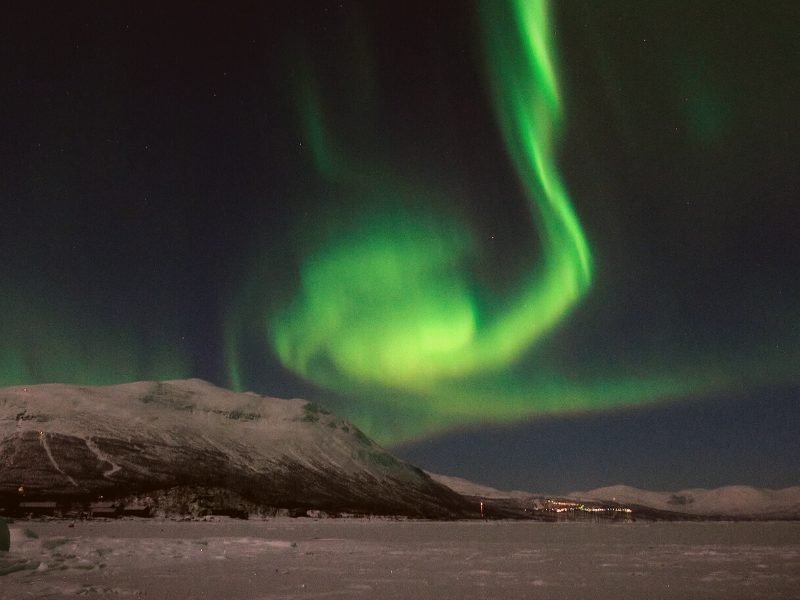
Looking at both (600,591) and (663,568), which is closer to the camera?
(600,591)

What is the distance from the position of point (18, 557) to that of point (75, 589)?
38.1ft

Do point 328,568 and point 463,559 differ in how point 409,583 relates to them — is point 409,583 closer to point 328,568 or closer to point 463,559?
point 328,568

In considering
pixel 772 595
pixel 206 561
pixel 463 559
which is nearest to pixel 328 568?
pixel 206 561

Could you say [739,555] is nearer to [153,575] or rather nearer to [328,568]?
[328,568]

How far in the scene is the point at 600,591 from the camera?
30141mm

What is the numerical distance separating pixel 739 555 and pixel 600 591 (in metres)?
29.9

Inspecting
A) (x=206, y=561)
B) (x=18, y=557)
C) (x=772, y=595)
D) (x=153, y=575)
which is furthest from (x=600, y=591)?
(x=18, y=557)

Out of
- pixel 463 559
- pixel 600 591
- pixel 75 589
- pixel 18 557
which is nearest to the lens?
pixel 75 589

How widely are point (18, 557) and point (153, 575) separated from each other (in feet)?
25.8

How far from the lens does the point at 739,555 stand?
54156 millimetres

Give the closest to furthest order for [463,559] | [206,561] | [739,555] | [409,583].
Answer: [409,583]
[206,561]
[463,559]
[739,555]

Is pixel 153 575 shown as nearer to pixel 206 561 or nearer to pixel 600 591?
pixel 206 561

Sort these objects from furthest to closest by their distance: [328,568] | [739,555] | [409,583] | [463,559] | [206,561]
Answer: [739,555] → [463,559] → [206,561] → [328,568] → [409,583]

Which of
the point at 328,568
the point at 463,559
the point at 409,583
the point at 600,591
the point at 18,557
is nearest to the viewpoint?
the point at 600,591
